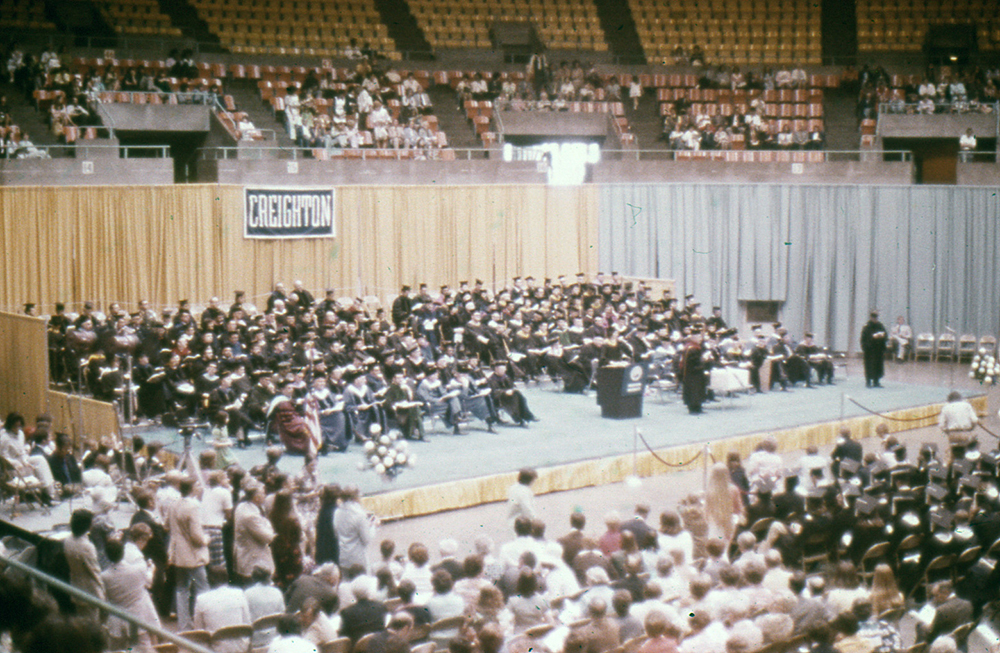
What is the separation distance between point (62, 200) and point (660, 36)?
17.7 metres

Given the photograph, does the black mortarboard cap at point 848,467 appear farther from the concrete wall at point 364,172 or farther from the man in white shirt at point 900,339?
the concrete wall at point 364,172

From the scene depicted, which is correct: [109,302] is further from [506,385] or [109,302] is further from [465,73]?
[465,73]

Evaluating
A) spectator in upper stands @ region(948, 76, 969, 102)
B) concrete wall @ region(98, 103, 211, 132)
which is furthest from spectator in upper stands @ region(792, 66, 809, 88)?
concrete wall @ region(98, 103, 211, 132)

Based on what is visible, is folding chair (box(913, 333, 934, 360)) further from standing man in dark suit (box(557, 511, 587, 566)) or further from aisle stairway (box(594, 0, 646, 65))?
standing man in dark suit (box(557, 511, 587, 566))

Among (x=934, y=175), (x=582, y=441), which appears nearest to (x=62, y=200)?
(x=582, y=441)

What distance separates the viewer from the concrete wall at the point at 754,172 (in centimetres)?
2534

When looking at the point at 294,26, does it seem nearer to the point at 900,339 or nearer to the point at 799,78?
the point at 799,78

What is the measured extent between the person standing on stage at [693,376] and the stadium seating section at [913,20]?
15.6 metres

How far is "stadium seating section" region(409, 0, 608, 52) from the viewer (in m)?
29.2

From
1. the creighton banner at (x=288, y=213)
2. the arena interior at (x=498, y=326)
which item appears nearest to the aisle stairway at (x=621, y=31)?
the arena interior at (x=498, y=326)

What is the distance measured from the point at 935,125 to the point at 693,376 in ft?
39.9

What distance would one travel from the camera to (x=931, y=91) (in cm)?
2692

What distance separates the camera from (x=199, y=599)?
7.41 m

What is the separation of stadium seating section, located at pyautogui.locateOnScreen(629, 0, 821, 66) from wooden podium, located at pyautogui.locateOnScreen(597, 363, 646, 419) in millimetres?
15042
